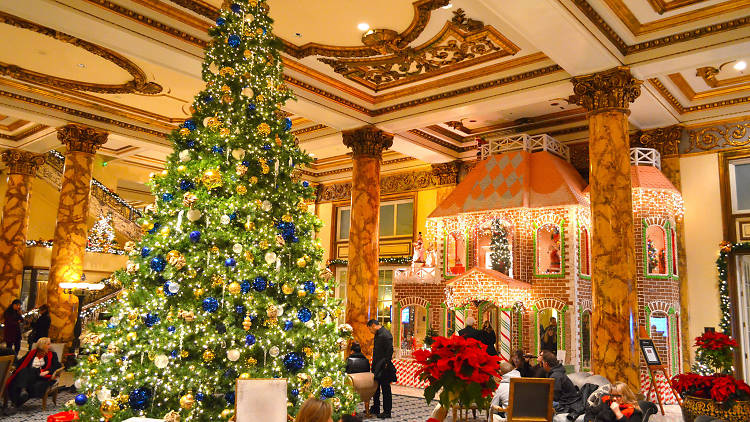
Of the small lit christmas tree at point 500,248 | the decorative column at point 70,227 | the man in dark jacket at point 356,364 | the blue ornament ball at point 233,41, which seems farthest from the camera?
the small lit christmas tree at point 500,248

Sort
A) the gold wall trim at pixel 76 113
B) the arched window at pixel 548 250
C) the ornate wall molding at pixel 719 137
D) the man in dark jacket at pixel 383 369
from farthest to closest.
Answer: the arched window at pixel 548 250 < the gold wall trim at pixel 76 113 < the ornate wall molding at pixel 719 137 < the man in dark jacket at pixel 383 369

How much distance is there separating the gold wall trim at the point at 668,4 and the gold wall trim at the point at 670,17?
1.8 inches

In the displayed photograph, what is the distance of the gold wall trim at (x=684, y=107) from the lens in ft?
31.4

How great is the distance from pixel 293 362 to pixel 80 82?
910cm

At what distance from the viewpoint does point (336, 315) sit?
4949 millimetres

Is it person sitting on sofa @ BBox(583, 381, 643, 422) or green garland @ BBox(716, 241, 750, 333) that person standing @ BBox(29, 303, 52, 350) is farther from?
green garland @ BBox(716, 241, 750, 333)

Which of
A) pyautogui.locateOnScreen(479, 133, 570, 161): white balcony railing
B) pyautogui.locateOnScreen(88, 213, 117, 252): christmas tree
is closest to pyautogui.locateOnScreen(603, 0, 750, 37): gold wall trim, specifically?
pyautogui.locateOnScreen(479, 133, 570, 161): white balcony railing

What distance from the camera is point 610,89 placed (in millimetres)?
8375

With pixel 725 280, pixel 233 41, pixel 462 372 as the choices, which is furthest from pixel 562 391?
pixel 725 280

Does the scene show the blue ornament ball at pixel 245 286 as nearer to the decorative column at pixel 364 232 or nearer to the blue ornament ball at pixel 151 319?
the blue ornament ball at pixel 151 319

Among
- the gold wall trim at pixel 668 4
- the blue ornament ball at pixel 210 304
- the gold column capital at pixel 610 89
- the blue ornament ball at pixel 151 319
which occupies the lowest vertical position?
the blue ornament ball at pixel 151 319

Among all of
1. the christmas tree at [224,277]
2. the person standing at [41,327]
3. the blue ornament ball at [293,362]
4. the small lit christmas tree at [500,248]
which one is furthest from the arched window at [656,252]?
the person standing at [41,327]

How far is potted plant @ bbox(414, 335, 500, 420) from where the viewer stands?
416 centimetres

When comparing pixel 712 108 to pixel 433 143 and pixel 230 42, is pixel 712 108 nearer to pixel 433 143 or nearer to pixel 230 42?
pixel 433 143
